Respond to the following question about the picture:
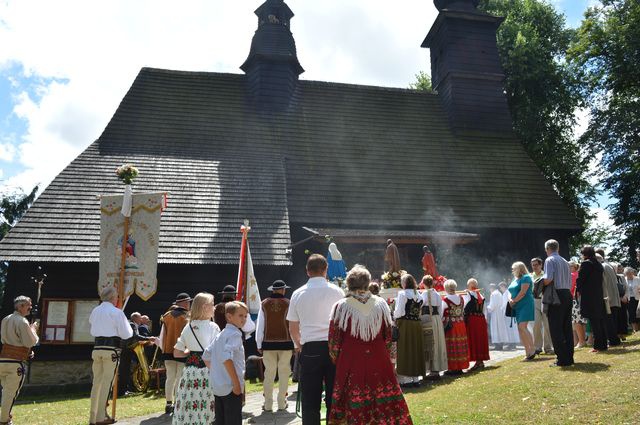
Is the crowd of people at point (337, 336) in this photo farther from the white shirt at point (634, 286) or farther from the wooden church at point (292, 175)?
the wooden church at point (292, 175)

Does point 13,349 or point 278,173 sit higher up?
point 278,173

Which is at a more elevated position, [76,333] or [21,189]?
[21,189]

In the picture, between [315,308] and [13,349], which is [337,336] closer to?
[315,308]

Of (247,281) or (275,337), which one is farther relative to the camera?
(247,281)

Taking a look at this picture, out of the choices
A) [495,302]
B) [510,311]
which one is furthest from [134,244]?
[495,302]

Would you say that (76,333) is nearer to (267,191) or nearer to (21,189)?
(267,191)

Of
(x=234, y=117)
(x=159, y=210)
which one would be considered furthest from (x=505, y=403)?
(x=234, y=117)

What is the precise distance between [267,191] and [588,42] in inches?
598

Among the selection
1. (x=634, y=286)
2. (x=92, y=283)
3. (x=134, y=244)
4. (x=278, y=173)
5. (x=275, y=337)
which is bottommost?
(x=275, y=337)

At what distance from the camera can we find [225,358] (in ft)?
14.9

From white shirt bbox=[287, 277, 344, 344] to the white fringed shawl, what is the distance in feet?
1.09

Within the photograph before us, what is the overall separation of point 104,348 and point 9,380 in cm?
167

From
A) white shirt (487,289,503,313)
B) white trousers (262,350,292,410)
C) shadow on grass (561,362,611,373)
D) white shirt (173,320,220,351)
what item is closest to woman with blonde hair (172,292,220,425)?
white shirt (173,320,220,351)

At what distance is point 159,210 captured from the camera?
859cm
